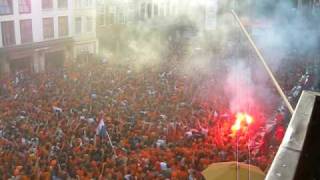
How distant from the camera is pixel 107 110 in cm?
1212

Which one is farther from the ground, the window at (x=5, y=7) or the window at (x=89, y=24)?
the window at (x=5, y=7)

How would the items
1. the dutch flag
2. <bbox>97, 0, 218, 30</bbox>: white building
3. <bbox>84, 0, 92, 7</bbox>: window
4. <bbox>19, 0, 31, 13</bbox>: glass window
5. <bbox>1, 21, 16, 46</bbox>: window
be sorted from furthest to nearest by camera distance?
<bbox>97, 0, 218, 30</bbox>: white building < <bbox>84, 0, 92, 7</bbox>: window < <bbox>19, 0, 31, 13</bbox>: glass window < <bbox>1, 21, 16, 46</bbox>: window < the dutch flag

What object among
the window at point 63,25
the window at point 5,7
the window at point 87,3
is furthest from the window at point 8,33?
the window at point 87,3

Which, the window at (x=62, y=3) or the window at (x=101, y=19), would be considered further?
the window at (x=101, y=19)

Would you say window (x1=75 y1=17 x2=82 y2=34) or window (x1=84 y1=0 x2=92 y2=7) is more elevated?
window (x1=84 y1=0 x2=92 y2=7)

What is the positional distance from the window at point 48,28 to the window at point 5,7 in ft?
6.99

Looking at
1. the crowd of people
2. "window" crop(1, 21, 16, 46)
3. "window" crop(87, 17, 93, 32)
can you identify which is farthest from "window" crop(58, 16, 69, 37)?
the crowd of people

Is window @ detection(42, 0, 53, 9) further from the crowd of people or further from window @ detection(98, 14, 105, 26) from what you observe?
the crowd of people

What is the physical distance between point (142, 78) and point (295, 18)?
11.8 metres

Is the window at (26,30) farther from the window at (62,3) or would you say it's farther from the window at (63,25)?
the window at (62,3)

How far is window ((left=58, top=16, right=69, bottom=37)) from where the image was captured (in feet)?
73.0

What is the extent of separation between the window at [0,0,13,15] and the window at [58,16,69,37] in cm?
317

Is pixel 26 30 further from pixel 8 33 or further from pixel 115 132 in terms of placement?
pixel 115 132

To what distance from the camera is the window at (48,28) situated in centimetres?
2125
